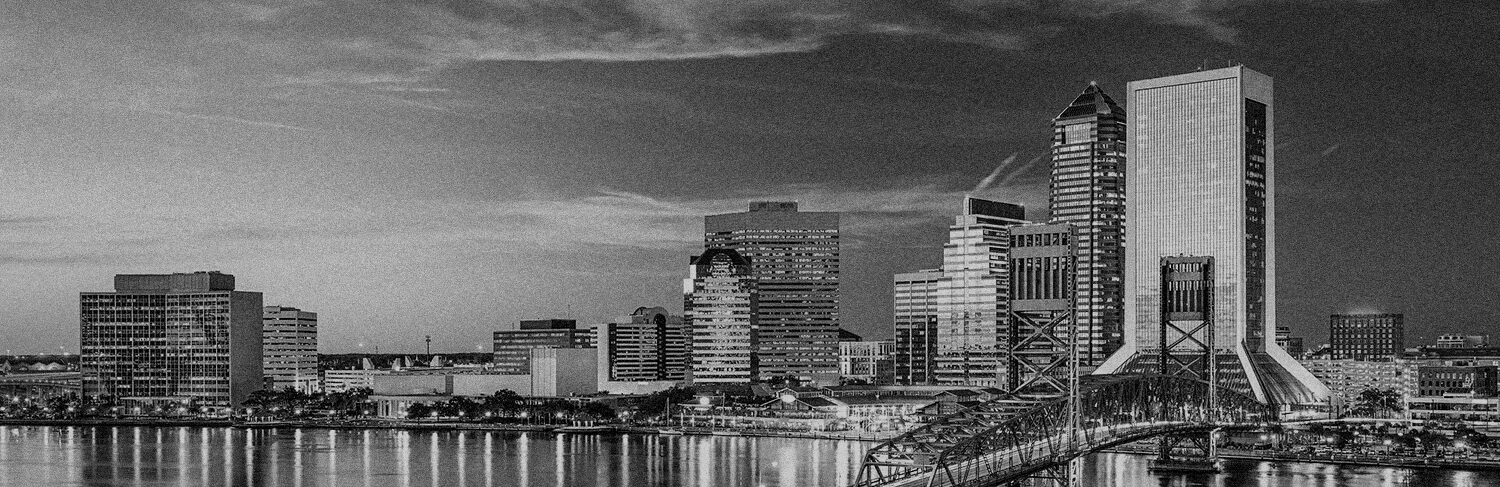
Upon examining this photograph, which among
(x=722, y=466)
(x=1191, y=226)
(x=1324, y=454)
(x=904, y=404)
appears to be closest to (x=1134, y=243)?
(x=1191, y=226)

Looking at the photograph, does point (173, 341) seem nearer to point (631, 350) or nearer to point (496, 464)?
point (631, 350)

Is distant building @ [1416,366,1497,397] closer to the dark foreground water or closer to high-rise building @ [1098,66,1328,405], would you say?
high-rise building @ [1098,66,1328,405]

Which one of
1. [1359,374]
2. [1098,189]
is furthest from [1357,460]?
[1098,189]

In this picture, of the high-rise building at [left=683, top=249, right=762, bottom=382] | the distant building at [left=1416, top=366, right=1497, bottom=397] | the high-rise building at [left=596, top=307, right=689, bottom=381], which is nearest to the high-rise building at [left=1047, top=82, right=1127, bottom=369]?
the high-rise building at [left=683, top=249, right=762, bottom=382]

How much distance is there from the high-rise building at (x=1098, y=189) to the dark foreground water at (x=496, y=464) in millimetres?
65704

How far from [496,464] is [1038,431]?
44075mm

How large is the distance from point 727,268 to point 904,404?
53.4 metres

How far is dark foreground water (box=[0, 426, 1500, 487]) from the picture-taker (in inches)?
3366

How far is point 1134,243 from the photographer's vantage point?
5453 inches

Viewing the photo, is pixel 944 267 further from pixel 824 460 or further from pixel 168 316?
pixel 824 460

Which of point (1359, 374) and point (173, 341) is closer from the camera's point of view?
point (1359, 374)

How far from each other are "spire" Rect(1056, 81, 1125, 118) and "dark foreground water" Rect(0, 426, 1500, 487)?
71.9 meters

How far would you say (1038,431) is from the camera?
6350 centimetres

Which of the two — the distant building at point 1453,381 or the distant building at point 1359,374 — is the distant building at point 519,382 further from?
the distant building at point 1453,381
